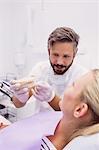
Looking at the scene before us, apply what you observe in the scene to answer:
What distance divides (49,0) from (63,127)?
1507 mm

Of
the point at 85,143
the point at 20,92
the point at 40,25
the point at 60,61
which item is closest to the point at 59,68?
the point at 60,61

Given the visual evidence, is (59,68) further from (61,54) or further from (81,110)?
(81,110)

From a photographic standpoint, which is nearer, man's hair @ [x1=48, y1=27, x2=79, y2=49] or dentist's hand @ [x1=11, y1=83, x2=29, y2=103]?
dentist's hand @ [x1=11, y1=83, x2=29, y2=103]

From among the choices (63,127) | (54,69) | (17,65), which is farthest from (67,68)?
(17,65)

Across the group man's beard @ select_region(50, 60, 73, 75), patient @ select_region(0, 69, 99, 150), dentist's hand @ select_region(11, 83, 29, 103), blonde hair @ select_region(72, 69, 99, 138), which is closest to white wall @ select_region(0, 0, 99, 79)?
man's beard @ select_region(50, 60, 73, 75)

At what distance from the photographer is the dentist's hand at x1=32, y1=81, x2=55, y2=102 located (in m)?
1.35

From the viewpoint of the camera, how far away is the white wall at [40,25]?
2.33 m

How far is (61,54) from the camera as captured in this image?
1.49 metres

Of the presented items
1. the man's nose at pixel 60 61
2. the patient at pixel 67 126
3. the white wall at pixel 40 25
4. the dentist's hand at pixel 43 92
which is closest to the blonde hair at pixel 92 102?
the patient at pixel 67 126

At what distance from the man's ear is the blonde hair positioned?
0.05ft

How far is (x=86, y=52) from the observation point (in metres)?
2.34

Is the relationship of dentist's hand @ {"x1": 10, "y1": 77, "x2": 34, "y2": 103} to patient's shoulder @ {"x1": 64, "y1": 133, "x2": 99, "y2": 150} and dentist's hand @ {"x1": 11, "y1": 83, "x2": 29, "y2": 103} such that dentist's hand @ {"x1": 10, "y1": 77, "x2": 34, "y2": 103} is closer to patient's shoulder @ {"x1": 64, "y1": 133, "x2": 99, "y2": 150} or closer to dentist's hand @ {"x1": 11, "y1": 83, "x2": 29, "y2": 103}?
dentist's hand @ {"x1": 11, "y1": 83, "x2": 29, "y2": 103}

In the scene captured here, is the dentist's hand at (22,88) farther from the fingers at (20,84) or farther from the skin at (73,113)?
the skin at (73,113)

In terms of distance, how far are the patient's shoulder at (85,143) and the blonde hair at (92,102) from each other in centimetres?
2
